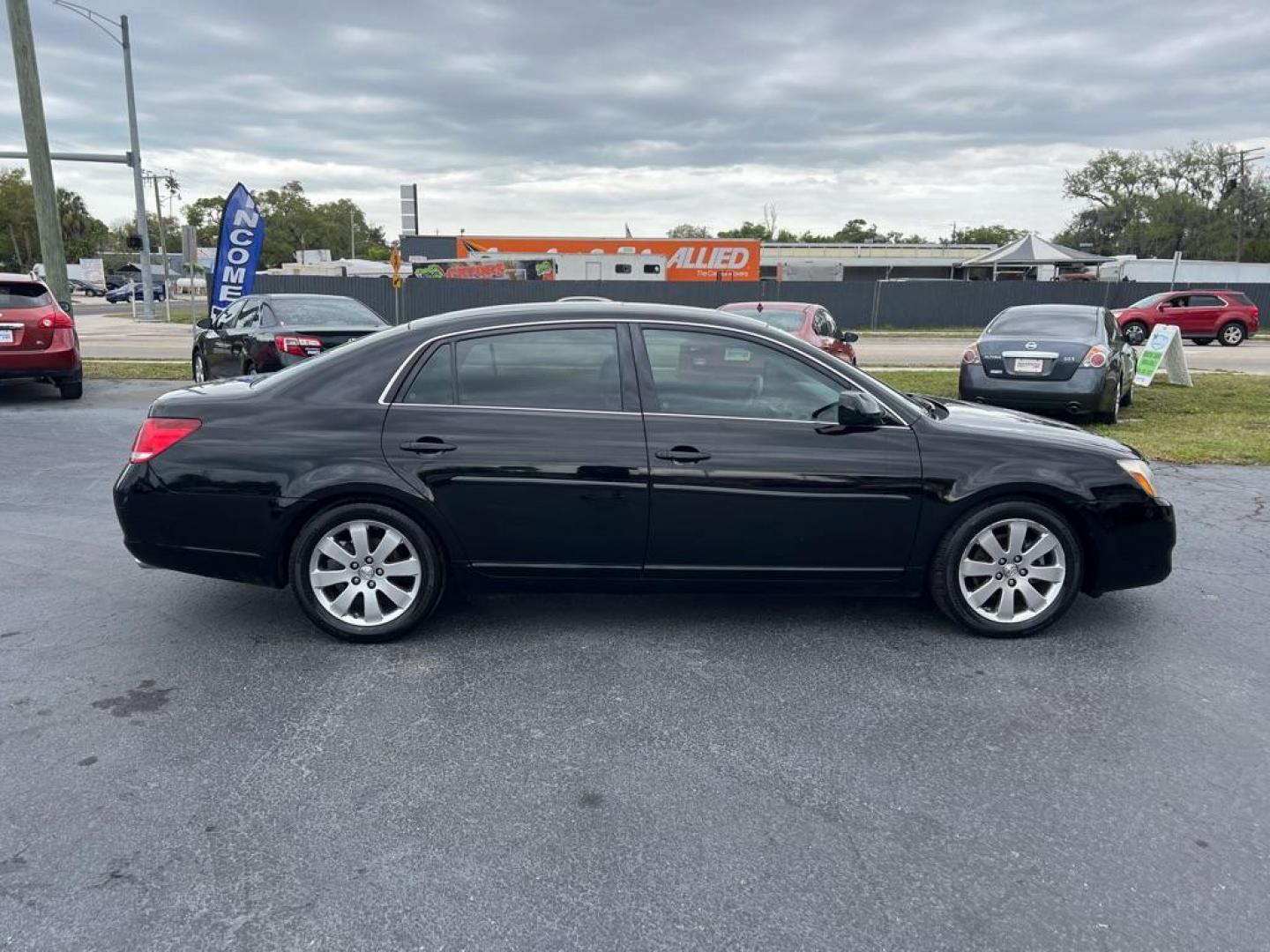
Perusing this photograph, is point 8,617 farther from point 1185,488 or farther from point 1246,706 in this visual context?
point 1185,488

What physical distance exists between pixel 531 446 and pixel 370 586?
0.99m

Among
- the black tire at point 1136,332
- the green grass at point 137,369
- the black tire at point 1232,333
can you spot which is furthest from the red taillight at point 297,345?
the black tire at point 1232,333

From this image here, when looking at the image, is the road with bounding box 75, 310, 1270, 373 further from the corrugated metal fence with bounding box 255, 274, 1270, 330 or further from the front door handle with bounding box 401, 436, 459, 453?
the front door handle with bounding box 401, 436, 459, 453

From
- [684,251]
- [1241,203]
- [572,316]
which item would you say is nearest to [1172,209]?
[1241,203]

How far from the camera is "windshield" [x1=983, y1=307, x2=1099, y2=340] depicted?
11.5 m

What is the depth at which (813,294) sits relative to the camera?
34.4 metres

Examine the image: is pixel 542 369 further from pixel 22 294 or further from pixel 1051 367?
pixel 22 294

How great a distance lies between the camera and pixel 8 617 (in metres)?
4.75

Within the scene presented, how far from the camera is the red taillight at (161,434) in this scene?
450 centimetres

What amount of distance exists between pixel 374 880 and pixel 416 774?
1.96 feet

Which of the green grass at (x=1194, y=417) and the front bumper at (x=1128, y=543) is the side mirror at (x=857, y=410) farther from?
the green grass at (x=1194, y=417)

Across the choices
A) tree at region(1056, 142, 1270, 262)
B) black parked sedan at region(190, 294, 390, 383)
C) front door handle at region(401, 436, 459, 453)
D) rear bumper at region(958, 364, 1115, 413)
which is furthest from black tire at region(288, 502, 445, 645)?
tree at region(1056, 142, 1270, 262)

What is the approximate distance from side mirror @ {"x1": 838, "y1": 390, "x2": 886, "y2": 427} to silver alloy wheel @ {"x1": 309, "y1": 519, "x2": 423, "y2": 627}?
207 centimetres

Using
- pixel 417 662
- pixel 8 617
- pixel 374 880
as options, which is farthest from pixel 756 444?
pixel 8 617
